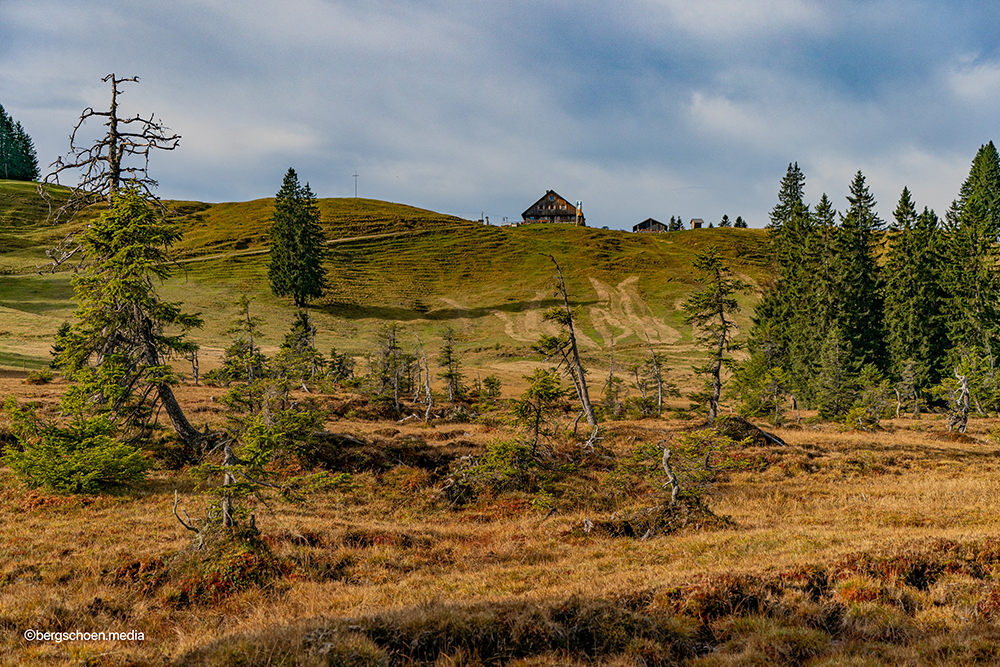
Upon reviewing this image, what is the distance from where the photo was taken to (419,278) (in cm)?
9656

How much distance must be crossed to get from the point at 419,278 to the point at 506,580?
89.3 m

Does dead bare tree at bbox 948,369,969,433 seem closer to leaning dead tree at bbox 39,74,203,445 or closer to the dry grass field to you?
the dry grass field

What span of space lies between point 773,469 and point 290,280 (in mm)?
70512

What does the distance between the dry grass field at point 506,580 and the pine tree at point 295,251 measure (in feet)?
207

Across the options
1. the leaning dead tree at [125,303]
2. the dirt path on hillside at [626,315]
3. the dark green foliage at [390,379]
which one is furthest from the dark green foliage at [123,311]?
the dirt path on hillside at [626,315]

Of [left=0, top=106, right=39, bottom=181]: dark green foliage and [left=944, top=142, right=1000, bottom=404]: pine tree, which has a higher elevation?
[left=0, top=106, right=39, bottom=181]: dark green foliage

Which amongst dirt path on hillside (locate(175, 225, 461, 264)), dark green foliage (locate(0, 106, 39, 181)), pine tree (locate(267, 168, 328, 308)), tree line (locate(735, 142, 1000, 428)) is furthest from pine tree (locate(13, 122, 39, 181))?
tree line (locate(735, 142, 1000, 428))

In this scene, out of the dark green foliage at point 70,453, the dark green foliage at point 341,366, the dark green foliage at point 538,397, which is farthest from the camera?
the dark green foliage at point 341,366

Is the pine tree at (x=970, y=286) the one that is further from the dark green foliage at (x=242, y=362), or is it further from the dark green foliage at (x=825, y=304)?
the dark green foliage at (x=242, y=362)

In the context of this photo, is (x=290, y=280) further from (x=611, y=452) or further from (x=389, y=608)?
(x=389, y=608)

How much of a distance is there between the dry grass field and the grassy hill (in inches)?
1484

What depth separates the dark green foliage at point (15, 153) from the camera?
135875mm

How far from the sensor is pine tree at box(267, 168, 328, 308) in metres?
76.8

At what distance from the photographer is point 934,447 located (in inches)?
982
